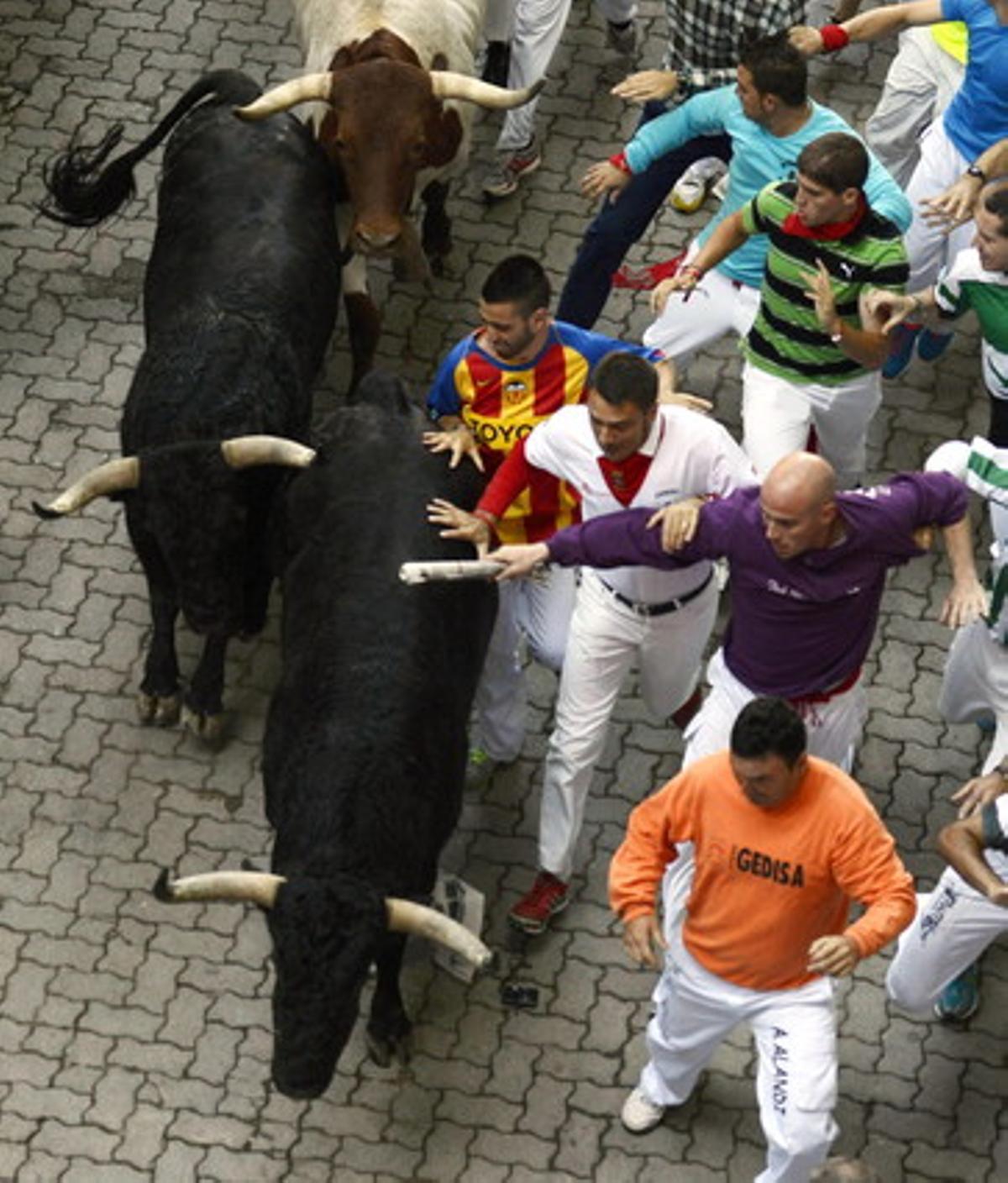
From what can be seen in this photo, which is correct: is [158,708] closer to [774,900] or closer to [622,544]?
[622,544]

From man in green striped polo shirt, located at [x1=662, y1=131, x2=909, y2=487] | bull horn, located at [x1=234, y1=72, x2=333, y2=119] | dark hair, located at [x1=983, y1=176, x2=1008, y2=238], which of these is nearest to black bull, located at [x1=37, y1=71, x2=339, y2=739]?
bull horn, located at [x1=234, y1=72, x2=333, y2=119]

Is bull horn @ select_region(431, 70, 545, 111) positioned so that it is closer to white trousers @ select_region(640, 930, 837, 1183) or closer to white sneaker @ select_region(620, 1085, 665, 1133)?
white trousers @ select_region(640, 930, 837, 1183)

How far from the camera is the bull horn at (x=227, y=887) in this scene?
9.34 m

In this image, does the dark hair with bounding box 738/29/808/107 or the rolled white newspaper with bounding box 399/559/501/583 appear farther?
the dark hair with bounding box 738/29/808/107

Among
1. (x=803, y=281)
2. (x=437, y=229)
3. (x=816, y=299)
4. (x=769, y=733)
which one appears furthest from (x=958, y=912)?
(x=437, y=229)

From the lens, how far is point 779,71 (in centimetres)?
1119

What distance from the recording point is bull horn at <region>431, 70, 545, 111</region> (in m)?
12.3

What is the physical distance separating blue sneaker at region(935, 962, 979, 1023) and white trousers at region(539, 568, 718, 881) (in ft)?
5.04

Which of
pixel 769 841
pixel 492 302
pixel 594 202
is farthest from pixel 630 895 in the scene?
pixel 594 202

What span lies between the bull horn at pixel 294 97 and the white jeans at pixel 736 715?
11.1ft

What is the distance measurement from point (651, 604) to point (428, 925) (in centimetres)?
169

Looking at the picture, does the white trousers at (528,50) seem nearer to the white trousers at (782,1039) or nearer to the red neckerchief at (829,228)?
the red neckerchief at (829,228)

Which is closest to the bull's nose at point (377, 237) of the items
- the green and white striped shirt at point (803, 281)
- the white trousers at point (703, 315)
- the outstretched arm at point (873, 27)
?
the white trousers at point (703, 315)

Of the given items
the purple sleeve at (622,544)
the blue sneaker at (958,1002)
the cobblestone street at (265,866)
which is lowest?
the cobblestone street at (265,866)
